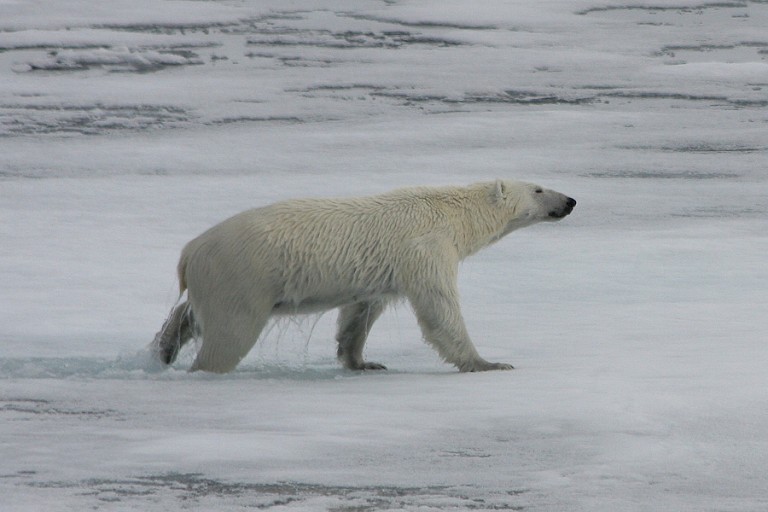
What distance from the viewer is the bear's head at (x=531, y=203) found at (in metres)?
6.07

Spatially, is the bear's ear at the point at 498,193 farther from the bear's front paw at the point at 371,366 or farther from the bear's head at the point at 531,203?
the bear's front paw at the point at 371,366

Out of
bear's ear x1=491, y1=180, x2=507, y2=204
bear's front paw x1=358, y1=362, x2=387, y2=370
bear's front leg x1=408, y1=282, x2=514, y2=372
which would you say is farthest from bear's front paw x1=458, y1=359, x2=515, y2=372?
bear's ear x1=491, y1=180, x2=507, y2=204

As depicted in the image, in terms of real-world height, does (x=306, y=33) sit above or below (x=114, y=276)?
above

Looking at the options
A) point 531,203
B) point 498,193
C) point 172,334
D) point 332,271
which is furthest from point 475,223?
point 172,334

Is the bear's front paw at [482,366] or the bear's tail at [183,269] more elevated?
the bear's tail at [183,269]

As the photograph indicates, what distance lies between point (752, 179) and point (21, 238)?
18.4ft

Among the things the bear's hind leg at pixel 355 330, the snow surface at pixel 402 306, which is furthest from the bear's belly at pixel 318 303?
the snow surface at pixel 402 306

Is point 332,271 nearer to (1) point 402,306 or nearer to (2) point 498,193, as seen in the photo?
(2) point 498,193

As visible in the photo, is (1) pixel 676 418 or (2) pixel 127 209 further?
(2) pixel 127 209

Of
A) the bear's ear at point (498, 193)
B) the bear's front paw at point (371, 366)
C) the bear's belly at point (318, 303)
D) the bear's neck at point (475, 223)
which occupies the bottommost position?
the bear's front paw at point (371, 366)

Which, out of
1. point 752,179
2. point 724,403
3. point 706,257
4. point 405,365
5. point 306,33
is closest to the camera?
point 724,403

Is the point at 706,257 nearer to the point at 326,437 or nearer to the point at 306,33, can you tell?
the point at 326,437

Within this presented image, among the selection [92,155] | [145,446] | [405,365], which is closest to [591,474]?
[145,446]

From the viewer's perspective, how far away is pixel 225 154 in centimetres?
1077
